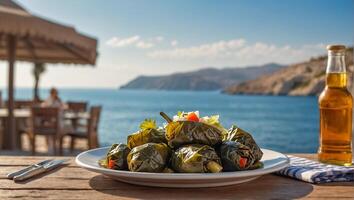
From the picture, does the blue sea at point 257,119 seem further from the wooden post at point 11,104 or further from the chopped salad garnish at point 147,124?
the wooden post at point 11,104

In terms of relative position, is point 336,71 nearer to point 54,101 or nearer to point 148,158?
point 148,158

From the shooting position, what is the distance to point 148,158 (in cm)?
96

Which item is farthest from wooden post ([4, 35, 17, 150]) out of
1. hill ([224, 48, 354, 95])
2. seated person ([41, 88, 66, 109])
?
hill ([224, 48, 354, 95])

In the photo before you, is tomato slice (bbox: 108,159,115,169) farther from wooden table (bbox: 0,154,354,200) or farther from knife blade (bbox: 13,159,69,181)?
knife blade (bbox: 13,159,69,181)

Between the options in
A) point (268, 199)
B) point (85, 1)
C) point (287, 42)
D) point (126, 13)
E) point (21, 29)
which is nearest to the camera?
point (268, 199)

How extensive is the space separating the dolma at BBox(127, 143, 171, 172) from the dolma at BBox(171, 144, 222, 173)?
0.11ft

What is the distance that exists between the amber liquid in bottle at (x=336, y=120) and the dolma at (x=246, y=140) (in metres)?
0.31

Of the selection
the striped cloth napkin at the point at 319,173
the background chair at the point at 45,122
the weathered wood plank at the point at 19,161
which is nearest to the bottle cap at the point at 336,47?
the striped cloth napkin at the point at 319,173

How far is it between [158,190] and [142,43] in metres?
72.5

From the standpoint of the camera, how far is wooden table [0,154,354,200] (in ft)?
3.08

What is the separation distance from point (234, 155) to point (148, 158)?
19 centimetres

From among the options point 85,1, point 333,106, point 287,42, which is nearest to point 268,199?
point 333,106

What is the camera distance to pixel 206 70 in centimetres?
7775

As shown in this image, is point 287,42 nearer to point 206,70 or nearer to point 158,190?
point 206,70
